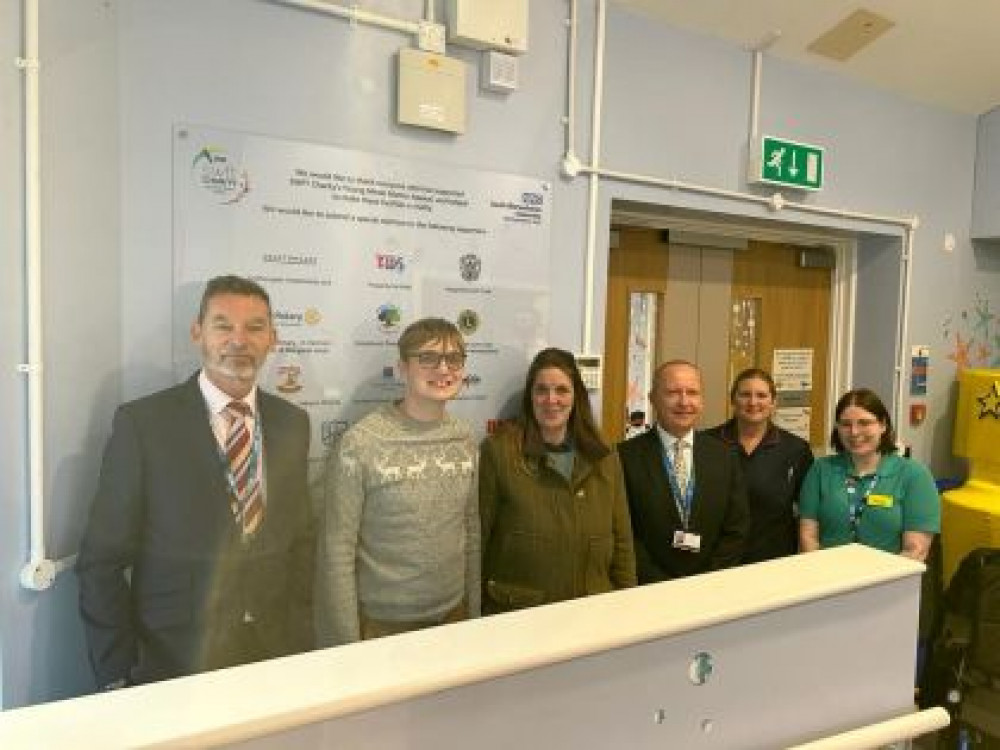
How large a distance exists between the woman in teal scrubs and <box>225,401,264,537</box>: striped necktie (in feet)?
5.30

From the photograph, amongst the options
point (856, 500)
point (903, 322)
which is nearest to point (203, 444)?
point (856, 500)

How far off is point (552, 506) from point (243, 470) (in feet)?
2.45

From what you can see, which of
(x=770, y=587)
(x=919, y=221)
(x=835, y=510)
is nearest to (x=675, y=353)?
(x=835, y=510)

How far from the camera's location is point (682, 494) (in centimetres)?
223

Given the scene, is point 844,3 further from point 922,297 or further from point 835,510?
point 835,510

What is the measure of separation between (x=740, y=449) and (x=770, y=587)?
1455 millimetres

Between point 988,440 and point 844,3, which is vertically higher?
point 844,3

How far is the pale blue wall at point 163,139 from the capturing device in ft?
5.08

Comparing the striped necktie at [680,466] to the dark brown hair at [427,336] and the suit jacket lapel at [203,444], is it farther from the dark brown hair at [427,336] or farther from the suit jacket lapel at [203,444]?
the suit jacket lapel at [203,444]

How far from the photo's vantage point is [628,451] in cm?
230

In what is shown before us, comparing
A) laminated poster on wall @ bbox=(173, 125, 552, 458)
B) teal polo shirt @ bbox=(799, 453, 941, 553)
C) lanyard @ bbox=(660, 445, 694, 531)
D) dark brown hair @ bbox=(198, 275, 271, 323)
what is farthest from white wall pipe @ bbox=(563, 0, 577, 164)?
teal polo shirt @ bbox=(799, 453, 941, 553)

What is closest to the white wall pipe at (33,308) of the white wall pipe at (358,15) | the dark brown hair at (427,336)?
the white wall pipe at (358,15)

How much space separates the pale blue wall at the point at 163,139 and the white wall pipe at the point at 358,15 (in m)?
0.02

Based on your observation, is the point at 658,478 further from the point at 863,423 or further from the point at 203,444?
the point at 203,444
